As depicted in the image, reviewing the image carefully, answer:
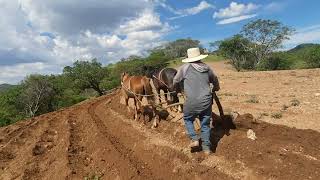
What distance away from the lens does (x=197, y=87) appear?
850 centimetres

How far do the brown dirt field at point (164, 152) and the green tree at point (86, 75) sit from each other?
5618 centimetres

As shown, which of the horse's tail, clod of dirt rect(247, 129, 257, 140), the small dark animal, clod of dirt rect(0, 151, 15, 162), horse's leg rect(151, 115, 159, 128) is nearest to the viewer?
clod of dirt rect(247, 129, 257, 140)

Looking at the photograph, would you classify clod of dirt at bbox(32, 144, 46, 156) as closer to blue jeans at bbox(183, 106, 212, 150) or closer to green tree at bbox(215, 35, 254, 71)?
blue jeans at bbox(183, 106, 212, 150)

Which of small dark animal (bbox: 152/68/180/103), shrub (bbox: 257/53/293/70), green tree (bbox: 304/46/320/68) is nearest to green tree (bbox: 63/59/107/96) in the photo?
shrub (bbox: 257/53/293/70)

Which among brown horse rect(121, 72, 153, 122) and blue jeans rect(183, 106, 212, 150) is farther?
brown horse rect(121, 72, 153, 122)

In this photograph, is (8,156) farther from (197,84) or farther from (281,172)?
(281,172)

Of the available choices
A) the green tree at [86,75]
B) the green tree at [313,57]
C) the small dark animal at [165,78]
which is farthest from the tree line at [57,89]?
the small dark animal at [165,78]

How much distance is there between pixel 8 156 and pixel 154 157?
5.41 metres

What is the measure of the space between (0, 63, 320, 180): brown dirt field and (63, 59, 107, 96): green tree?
56180mm

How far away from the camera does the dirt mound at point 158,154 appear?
775 centimetres

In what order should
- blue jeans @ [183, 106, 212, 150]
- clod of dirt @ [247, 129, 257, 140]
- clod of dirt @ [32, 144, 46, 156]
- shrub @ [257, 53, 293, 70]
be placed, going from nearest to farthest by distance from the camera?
blue jeans @ [183, 106, 212, 150], clod of dirt @ [247, 129, 257, 140], clod of dirt @ [32, 144, 46, 156], shrub @ [257, 53, 293, 70]

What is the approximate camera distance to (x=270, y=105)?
47.7 feet

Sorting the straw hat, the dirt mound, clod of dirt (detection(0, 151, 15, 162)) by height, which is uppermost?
the straw hat

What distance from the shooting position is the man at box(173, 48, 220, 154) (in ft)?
27.8
